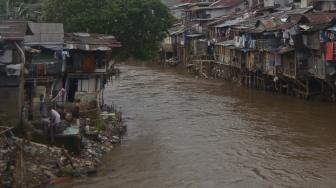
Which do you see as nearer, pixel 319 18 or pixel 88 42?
pixel 88 42

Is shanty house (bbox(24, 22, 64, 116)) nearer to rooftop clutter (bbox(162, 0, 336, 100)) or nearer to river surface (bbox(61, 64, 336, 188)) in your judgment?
river surface (bbox(61, 64, 336, 188))

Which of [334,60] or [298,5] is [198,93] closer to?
[334,60]

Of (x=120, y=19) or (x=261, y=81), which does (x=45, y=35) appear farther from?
(x=261, y=81)

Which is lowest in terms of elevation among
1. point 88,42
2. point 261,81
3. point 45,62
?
point 261,81

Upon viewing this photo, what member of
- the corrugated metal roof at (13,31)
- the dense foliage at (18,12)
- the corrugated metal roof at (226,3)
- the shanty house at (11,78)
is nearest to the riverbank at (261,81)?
the corrugated metal roof at (226,3)

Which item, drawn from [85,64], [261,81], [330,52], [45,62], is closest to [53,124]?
[45,62]

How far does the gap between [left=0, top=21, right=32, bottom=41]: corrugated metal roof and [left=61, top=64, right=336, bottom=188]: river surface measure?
5.24m

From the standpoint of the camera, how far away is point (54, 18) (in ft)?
112

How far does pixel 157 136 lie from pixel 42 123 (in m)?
6.84

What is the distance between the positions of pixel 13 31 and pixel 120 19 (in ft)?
46.4

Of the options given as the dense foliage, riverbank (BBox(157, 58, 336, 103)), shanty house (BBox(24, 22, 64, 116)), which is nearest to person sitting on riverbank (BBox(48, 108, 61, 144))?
shanty house (BBox(24, 22, 64, 116))

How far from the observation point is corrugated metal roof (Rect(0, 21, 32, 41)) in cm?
1895

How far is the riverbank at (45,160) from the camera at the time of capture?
15500mm

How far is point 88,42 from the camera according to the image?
2739 cm
